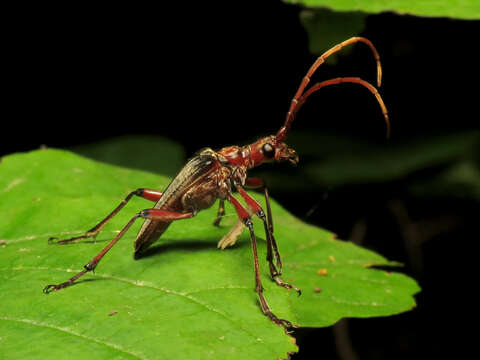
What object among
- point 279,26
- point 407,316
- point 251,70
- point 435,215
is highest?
point 279,26

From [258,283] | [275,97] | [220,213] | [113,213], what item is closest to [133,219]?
[113,213]

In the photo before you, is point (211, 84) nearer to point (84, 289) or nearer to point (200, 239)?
point (200, 239)

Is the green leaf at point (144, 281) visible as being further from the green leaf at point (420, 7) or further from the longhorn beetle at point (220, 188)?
the green leaf at point (420, 7)

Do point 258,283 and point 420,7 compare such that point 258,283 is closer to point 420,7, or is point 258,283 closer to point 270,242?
point 270,242

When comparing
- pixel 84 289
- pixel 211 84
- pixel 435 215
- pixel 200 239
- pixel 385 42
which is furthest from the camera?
pixel 211 84

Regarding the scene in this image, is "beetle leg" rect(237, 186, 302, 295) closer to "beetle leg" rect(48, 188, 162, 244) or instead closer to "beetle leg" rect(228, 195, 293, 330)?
"beetle leg" rect(228, 195, 293, 330)

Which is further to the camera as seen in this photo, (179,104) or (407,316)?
(179,104)

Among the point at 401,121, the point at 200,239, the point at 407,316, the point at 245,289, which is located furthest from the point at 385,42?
the point at 245,289
